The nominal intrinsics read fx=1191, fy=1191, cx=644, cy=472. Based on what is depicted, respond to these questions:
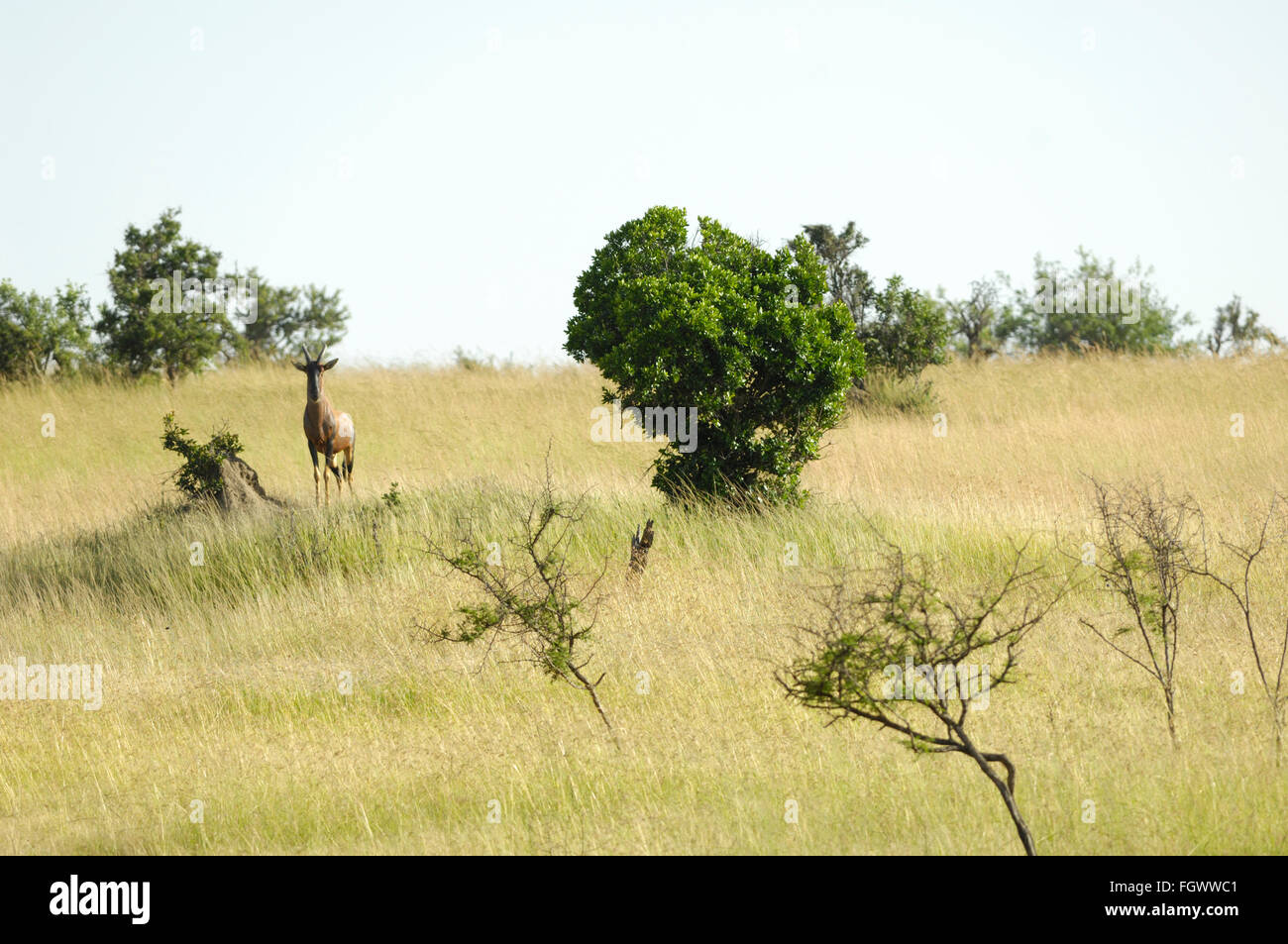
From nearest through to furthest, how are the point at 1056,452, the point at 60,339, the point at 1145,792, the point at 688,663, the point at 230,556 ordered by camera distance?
1. the point at 1145,792
2. the point at 688,663
3. the point at 230,556
4. the point at 1056,452
5. the point at 60,339

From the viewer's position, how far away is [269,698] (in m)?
9.45

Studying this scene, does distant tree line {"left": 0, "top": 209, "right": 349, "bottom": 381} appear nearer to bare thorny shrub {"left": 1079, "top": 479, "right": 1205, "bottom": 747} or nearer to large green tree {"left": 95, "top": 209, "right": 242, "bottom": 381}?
large green tree {"left": 95, "top": 209, "right": 242, "bottom": 381}

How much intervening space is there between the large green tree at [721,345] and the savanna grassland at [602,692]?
0.81 meters

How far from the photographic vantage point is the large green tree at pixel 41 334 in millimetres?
30062

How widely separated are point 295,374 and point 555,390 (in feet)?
22.7

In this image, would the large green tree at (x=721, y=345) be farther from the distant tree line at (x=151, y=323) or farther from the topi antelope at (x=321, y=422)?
the distant tree line at (x=151, y=323)

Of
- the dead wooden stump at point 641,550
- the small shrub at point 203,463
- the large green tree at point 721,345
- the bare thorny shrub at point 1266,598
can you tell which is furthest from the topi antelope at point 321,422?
the bare thorny shrub at point 1266,598

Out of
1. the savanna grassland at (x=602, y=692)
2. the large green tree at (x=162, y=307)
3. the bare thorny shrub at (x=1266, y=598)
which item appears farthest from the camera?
the large green tree at (x=162, y=307)

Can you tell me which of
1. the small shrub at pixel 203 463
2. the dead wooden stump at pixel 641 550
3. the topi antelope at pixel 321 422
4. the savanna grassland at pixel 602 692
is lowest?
the savanna grassland at pixel 602 692

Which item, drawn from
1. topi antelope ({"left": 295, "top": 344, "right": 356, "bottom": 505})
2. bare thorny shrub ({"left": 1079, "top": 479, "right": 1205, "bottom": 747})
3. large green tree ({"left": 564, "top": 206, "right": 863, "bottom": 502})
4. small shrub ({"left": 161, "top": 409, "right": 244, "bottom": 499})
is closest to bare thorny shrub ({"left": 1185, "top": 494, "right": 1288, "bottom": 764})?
bare thorny shrub ({"left": 1079, "top": 479, "right": 1205, "bottom": 747})

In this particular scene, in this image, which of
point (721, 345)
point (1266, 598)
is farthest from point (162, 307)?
point (1266, 598)

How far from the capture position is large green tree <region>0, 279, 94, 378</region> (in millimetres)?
30062
